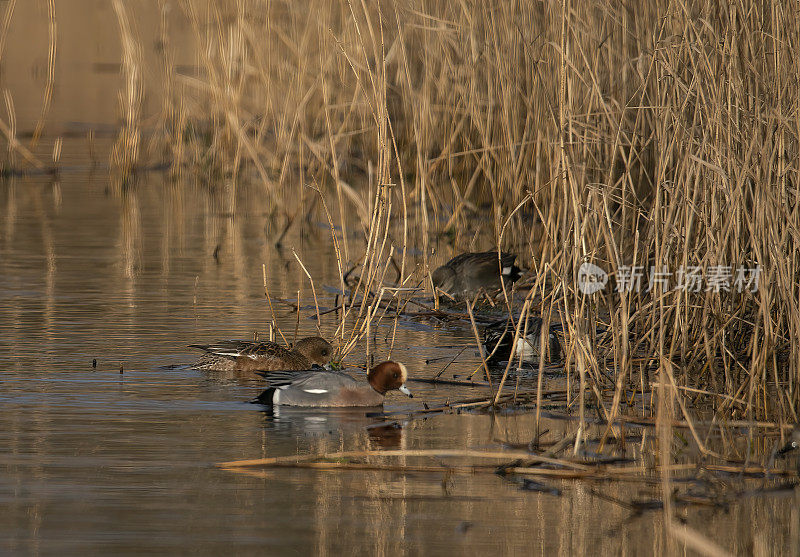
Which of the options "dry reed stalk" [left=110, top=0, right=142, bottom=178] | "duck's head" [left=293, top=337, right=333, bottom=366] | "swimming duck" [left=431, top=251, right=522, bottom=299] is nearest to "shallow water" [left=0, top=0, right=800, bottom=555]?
"duck's head" [left=293, top=337, right=333, bottom=366]

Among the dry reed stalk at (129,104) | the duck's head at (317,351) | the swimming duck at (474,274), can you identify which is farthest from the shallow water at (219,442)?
the dry reed stalk at (129,104)

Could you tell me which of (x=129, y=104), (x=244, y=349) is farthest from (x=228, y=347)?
(x=129, y=104)

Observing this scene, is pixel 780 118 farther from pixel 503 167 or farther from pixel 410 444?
pixel 503 167

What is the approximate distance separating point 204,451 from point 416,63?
35.9 ft

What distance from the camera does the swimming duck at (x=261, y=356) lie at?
9195 millimetres

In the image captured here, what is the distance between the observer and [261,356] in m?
9.23

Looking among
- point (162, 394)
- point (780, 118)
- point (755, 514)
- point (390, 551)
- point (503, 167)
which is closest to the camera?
point (390, 551)

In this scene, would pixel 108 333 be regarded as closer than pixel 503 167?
Yes

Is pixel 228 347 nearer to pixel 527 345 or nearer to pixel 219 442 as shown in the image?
pixel 527 345

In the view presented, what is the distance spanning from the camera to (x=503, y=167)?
12.8 metres

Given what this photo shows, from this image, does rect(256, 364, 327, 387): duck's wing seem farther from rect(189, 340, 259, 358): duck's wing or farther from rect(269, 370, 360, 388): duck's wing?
rect(189, 340, 259, 358): duck's wing

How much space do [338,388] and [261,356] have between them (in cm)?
107

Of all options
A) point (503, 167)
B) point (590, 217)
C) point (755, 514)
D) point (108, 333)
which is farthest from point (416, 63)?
point (755, 514)

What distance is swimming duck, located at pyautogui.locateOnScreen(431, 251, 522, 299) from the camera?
11883 mm
